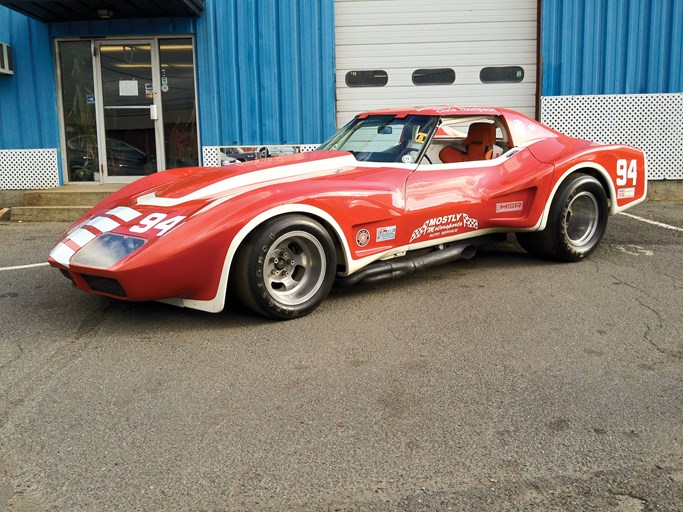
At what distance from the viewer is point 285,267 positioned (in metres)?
4.26

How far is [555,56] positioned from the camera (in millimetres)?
10070

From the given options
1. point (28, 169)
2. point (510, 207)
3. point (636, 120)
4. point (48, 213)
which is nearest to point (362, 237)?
point (510, 207)

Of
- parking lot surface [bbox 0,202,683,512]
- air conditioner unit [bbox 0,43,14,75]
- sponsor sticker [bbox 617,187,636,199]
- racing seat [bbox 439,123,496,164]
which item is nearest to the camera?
parking lot surface [bbox 0,202,683,512]

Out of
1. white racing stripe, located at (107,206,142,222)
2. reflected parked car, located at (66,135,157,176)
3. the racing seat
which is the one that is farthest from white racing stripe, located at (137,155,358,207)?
reflected parked car, located at (66,135,157,176)

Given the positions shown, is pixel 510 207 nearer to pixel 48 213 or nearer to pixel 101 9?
pixel 48 213

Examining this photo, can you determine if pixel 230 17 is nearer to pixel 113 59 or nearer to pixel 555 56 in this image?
pixel 113 59

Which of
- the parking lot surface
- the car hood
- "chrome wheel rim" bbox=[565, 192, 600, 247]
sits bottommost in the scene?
the parking lot surface

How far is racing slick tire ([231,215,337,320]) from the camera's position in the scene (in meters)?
3.96

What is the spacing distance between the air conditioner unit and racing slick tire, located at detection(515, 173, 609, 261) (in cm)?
810

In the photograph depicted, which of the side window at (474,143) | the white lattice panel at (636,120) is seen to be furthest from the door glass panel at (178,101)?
the side window at (474,143)

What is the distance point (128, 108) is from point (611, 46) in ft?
24.5

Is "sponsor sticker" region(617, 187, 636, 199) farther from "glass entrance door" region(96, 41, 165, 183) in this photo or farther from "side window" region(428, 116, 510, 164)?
"glass entrance door" region(96, 41, 165, 183)

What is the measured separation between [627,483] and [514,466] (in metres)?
0.39

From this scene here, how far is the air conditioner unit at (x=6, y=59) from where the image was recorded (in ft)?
32.0
